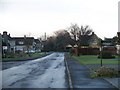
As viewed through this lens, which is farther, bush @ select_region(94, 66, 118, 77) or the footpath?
bush @ select_region(94, 66, 118, 77)

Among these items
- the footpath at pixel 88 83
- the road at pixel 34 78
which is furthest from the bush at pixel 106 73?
the road at pixel 34 78

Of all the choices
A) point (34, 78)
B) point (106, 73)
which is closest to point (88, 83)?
point (106, 73)

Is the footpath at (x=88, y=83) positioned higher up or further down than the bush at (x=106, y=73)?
further down

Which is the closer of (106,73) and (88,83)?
(88,83)

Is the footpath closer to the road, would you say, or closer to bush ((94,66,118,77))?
the road

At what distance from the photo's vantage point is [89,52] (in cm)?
8844

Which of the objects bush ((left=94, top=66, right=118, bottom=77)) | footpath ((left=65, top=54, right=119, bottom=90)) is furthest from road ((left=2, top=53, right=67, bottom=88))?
bush ((left=94, top=66, right=118, bottom=77))

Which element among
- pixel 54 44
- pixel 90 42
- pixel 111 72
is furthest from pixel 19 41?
pixel 111 72

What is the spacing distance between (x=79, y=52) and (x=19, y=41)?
8633 cm

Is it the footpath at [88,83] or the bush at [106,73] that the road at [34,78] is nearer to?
the footpath at [88,83]

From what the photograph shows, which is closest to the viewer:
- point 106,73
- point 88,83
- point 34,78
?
point 88,83

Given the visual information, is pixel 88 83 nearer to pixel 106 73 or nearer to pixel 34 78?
pixel 106 73

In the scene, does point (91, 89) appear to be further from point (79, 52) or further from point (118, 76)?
point (79, 52)

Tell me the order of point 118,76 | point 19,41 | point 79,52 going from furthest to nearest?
point 19,41 → point 79,52 → point 118,76
